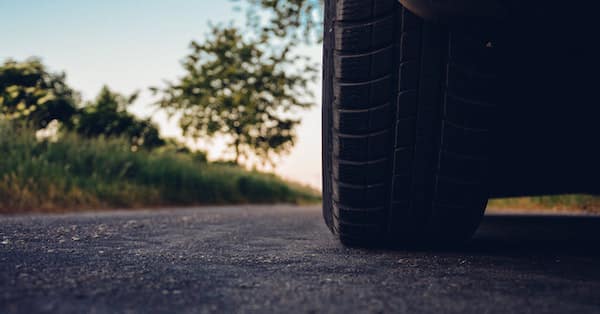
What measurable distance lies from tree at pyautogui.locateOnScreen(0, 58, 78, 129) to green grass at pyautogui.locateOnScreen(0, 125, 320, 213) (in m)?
2.84

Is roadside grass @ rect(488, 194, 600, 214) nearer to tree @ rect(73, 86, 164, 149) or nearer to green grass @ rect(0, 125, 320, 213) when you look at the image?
green grass @ rect(0, 125, 320, 213)

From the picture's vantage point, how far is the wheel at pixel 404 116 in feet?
4.20

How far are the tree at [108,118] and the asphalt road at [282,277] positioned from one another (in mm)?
9549

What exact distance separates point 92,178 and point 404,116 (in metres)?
4.71

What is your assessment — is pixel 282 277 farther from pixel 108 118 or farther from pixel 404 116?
pixel 108 118

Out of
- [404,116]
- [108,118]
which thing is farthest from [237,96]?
[404,116]

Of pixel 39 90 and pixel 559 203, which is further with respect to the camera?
pixel 39 90

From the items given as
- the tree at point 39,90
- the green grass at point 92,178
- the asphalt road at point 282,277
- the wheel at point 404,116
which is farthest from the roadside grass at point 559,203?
the tree at point 39,90

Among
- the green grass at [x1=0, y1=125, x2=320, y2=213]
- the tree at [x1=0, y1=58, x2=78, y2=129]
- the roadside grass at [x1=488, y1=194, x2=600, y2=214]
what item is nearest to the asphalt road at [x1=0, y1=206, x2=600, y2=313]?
the green grass at [x1=0, y1=125, x2=320, y2=213]

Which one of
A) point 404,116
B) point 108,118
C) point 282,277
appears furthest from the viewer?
point 108,118

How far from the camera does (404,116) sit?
4.35 feet

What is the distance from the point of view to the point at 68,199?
4.56 meters

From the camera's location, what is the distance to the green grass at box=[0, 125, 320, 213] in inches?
173

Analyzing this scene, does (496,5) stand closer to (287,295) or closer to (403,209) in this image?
(403,209)
